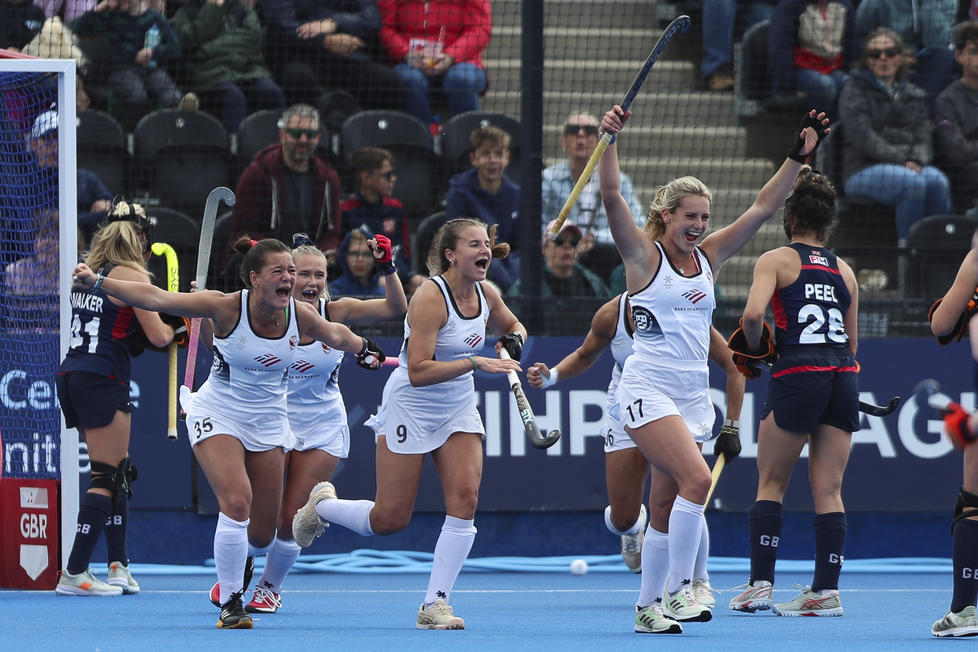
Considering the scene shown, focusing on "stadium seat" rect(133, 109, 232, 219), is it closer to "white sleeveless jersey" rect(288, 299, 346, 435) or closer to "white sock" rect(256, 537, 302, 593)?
"white sleeveless jersey" rect(288, 299, 346, 435)

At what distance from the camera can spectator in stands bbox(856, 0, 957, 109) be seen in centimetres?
1159

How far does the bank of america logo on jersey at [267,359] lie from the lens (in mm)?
6797

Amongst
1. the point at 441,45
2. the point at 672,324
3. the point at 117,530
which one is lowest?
the point at 117,530

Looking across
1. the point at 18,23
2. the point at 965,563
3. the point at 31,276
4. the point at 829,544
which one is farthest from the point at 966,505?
the point at 18,23

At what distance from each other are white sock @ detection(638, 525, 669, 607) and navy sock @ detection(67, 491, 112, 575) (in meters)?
3.23

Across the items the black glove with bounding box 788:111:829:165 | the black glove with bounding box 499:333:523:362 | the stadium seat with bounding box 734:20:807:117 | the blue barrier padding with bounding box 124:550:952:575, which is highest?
the stadium seat with bounding box 734:20:807:117

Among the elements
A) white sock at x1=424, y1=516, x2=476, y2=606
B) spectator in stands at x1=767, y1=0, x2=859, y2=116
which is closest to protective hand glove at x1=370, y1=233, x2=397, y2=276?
white sock at x1=424, y1=516, x2=476, y2=606

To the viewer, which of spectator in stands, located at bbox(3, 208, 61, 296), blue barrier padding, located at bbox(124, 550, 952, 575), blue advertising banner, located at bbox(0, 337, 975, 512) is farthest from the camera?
blue barrier padding, located at bbox(124, 550, 952, 575)

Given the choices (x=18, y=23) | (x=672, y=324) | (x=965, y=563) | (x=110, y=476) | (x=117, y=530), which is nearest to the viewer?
(x=965, y=563)

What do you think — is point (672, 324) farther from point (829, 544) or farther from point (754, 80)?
point (754, 80)

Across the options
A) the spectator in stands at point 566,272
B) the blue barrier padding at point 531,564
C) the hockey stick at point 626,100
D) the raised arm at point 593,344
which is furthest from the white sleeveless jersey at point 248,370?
the spectator in stands at point 566,272

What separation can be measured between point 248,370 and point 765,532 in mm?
2635

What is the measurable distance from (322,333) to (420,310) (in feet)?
1.79

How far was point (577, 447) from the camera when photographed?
998 centimetres
